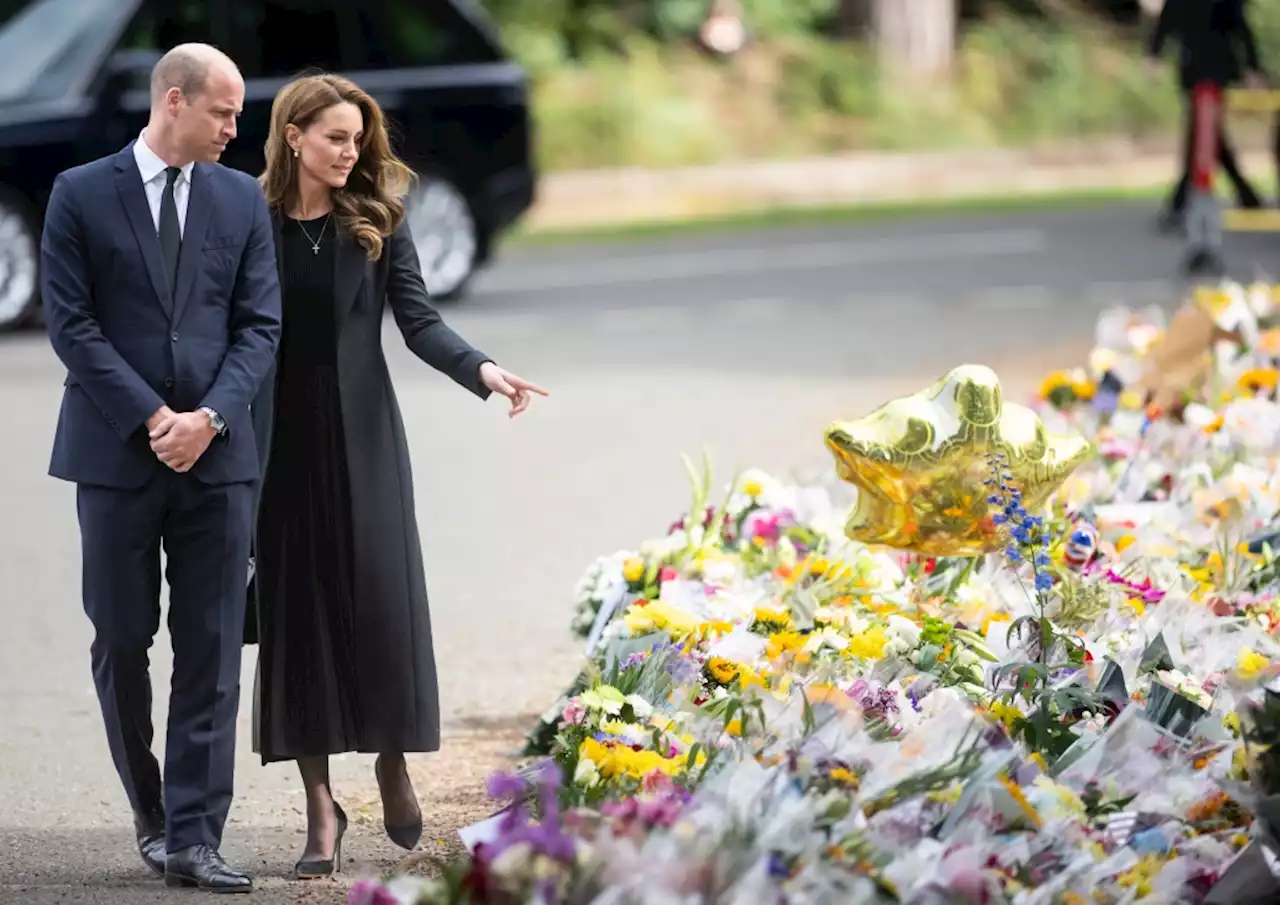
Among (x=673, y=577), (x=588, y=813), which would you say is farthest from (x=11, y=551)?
(x=588, y=813)

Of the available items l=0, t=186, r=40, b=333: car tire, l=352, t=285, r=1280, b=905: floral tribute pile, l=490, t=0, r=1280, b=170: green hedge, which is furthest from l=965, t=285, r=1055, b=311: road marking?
l=490, t=0, r=1280, b=170: green hedge

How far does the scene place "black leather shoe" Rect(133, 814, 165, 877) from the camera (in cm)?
468

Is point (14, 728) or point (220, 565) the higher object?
point (220, 565)

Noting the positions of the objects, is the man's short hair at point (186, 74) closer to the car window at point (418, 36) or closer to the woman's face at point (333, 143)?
the woman's face at point (333, 143)

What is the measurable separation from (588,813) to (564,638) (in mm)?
3354

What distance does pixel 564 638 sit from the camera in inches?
272

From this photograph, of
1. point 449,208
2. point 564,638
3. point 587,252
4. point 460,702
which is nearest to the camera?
point 460,702

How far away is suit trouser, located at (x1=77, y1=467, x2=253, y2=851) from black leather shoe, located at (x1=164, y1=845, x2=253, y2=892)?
26 mm

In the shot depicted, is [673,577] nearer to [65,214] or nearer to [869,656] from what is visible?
[869,656]

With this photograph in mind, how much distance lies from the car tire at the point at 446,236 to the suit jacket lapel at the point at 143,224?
9.53 metres

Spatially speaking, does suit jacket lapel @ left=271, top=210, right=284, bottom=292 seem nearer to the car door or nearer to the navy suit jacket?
the navy suit jacket

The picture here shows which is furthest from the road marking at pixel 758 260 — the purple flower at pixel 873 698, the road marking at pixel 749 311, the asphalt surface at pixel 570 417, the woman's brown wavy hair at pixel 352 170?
the purple flower at pixel 873 698

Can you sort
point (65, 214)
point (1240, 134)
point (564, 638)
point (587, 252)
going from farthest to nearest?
1. point (1240, 134)
2. point (587, 252)
3. point (564, 638)
4. point (65, 214)

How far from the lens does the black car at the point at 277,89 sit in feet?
42.4
